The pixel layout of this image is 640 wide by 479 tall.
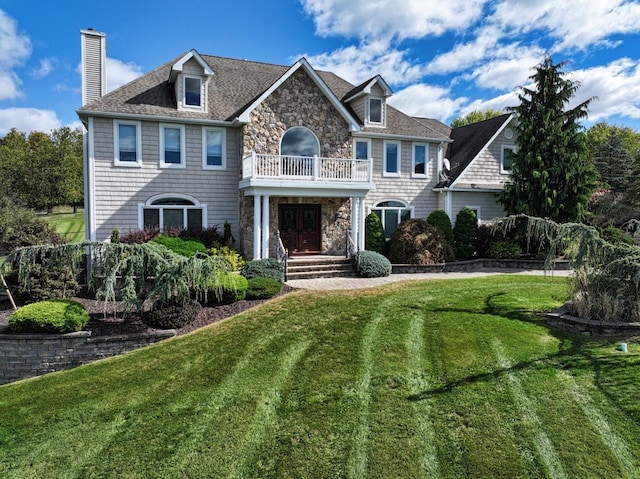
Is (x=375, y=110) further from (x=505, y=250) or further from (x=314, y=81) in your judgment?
(x=505, y=250)

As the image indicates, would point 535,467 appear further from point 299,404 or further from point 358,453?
point 299,404

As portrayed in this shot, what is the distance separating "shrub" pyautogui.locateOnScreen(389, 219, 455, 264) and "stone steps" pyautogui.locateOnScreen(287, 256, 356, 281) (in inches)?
97.6

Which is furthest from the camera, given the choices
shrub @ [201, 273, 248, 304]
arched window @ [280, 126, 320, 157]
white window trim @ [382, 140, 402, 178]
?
white window trim @ [382, 140, 402, 178]

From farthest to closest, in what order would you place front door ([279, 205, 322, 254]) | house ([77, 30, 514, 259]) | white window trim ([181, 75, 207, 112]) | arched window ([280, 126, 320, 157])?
front door ([279, 205, 322, 254])
arched window ([280, 126, 320, 157])
white window trim ([181, 75, 207, 112])
house ([77, 30, 514, 259])

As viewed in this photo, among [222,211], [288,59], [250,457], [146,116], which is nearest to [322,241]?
[222,211]

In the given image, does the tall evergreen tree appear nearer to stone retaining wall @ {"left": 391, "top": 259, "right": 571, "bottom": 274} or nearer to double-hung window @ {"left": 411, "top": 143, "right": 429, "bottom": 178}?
stone retaining wall @ {"left": 391, "top": 259, "right": 571, "bottom": 274}

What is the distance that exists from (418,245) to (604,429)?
1232 cm

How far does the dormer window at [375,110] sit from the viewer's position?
64.8 feet

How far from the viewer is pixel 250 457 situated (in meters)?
5.44

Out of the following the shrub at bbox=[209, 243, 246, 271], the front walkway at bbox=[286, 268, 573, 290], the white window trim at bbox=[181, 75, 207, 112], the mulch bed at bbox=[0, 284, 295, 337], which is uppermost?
the white window trim at bbox=[181, 75, 207, 112]

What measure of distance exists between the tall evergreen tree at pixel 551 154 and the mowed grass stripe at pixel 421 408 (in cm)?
1364

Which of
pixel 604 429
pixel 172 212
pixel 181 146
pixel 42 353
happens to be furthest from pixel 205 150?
pixel 604 429

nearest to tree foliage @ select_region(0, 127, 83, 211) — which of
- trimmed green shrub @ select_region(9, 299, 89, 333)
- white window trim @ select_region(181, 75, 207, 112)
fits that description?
white window trim @ select_region(181, 75, 207, 112)

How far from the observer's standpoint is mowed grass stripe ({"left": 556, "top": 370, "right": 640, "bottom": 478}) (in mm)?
4945
